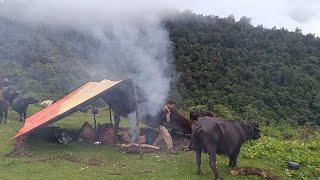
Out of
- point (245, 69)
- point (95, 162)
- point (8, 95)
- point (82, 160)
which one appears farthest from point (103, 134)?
point (245, 69)

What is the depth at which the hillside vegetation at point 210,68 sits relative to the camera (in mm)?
43969

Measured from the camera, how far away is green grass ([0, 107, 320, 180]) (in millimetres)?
14156

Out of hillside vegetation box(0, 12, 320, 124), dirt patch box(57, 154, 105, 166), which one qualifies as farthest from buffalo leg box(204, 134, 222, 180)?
hillside vegetation box(0, 12, 320, 124)

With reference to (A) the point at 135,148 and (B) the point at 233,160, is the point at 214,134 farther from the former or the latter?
(A) the point at 135,148

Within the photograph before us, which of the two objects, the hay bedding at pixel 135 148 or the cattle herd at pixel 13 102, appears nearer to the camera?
the hay bedding at pixel 135 148

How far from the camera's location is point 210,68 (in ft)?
Result: 187

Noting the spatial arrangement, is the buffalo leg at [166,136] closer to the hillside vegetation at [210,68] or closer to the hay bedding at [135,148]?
the hay bedding at [135,148]

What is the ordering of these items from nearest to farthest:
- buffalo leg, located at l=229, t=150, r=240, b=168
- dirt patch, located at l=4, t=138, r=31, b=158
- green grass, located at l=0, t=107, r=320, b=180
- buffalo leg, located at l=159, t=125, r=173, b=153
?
green grass, located at l=0, t=107, r=320, b=180 < buffalo leg, located at l=229, t=150, r=240, b=168 < dirt patch, located at l=4, t=138, r=31, b=158 < buffalo leg, located at l=159, t=125, r=173, b=153

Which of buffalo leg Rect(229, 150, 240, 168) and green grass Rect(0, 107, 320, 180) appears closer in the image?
green grass Rect(0, 107, 320, 180)

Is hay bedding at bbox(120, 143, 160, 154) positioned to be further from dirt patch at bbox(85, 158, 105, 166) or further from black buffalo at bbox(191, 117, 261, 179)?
black buffalo at bbox(191, 117, 261, 179)

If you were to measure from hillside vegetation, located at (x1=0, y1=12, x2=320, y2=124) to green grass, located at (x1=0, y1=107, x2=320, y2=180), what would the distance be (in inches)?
724

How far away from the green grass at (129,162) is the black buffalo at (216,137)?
0.72 metres

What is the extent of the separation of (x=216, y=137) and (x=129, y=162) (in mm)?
3759

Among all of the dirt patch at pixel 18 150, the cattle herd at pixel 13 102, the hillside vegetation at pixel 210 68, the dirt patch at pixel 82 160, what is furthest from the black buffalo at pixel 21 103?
the hillside vegetation at pixel 210 68
